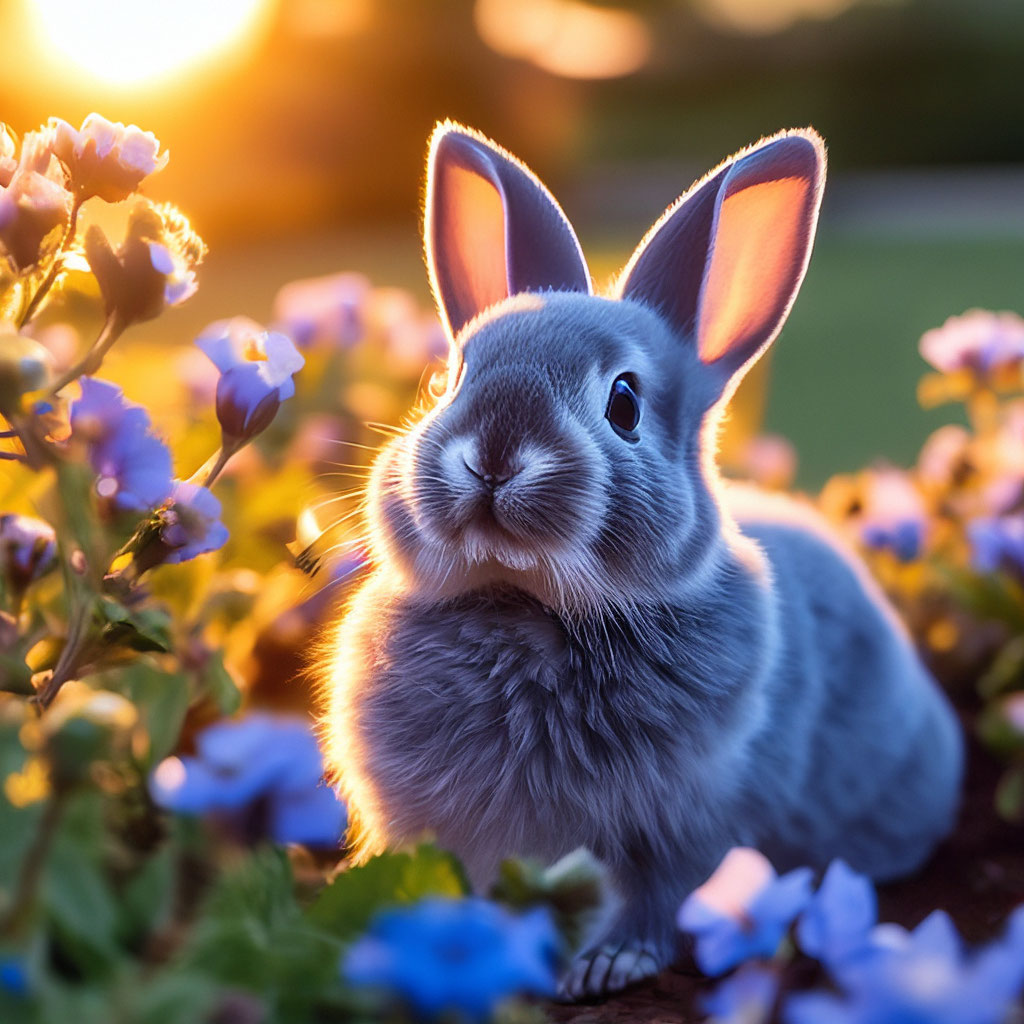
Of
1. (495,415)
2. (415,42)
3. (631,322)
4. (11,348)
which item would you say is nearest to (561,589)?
(495,415)

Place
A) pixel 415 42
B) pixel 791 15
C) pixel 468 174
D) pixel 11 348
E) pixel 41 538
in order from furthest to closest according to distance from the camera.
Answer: pixel 791 15, pixel 415 42, pixel 468 174, pixel 41 538, pixel 11 348

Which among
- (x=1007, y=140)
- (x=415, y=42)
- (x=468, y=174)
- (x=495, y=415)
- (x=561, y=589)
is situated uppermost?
(x=415, y=42)

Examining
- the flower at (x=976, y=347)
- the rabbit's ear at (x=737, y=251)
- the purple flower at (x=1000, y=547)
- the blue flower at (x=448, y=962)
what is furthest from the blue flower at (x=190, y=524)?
the flower at (x=976, y=347)

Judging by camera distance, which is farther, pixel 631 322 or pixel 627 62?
pixel 627 62

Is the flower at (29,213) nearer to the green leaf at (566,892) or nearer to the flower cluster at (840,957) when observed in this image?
the green leaf at (566,892)

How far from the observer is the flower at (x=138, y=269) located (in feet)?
4.83

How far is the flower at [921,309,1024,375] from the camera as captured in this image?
2572 mm

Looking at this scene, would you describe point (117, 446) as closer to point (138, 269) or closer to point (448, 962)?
point (138, 269)

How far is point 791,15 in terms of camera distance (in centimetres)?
1091

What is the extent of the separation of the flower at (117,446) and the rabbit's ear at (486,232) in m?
0.74

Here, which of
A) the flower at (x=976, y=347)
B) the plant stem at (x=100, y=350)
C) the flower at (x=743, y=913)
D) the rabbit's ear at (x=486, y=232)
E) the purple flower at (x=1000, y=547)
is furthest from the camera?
the flower at (x=976, y=347)

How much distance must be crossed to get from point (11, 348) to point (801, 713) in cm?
129

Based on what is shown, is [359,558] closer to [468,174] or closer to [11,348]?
[468,174]

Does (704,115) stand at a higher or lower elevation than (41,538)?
higher
